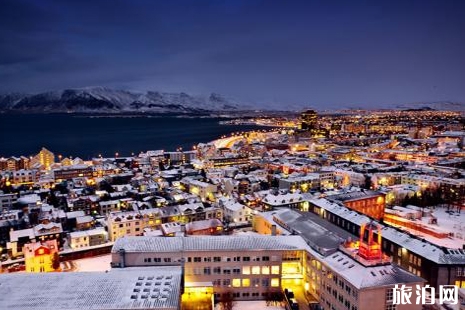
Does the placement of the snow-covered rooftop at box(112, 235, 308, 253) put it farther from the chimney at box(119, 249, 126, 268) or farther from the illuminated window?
the illuminated window

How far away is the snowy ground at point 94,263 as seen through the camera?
14.7m

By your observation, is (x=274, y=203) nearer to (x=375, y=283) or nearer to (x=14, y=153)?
(x=375, y=283)

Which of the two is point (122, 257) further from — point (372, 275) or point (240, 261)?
point (372, 275)

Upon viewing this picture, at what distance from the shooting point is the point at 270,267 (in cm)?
1209

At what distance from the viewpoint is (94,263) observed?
1534cm

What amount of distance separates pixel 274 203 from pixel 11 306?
13.2 m

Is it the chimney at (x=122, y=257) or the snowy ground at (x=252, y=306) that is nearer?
the snowy ground at (x=252, y=306)

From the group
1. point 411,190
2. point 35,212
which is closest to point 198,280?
point 35,212

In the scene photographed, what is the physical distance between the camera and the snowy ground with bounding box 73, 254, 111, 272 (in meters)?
14.7

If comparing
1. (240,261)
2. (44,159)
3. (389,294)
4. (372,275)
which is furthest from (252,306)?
(44,159)

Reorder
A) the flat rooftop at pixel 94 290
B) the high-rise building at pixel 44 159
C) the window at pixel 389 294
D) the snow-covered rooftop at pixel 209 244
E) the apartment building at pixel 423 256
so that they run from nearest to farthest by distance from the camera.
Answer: the flat rooftop at pixel 94 290
the window at pixel 389 294
the snow-covered rooftop at pixel 209 244
the apartment building at pixel 423 256
the high-rise building at pixel 44 159

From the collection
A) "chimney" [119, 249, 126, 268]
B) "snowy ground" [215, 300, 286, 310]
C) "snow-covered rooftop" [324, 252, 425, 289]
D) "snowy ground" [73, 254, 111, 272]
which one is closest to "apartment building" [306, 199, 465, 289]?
"snow-covered rooftop" [324, 252, 425, 289]

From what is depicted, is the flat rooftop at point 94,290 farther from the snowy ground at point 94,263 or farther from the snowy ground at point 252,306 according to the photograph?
the snowy ground at point 94,263

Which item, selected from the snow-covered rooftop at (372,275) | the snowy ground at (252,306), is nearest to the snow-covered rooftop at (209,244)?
the snowy ground at (252,306)
